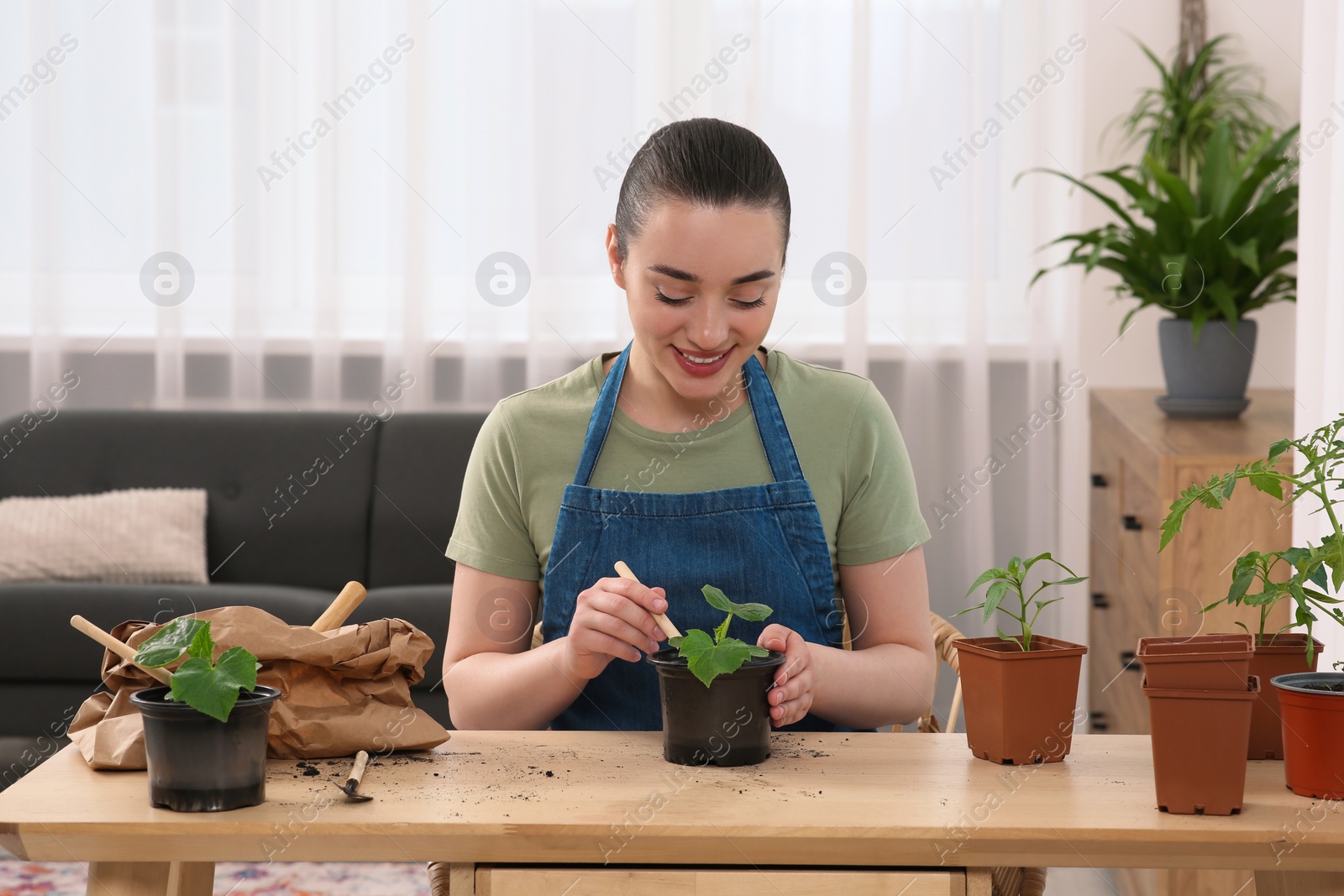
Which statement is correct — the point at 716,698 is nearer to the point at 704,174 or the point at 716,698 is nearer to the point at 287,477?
the point at 704,174

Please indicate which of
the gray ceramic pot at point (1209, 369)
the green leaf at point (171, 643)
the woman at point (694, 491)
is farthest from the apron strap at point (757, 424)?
the gray ceramic pot at point (1209, 369)

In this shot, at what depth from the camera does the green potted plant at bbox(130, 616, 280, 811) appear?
0.93m

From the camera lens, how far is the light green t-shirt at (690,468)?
1481mm

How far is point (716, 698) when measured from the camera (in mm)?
1056

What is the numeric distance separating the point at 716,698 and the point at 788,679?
0.09 metres

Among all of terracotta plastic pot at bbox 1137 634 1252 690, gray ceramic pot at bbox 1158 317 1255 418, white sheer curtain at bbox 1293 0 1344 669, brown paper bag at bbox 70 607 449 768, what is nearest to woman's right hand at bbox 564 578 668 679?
brown paper bag at bbox 70 607 449 768

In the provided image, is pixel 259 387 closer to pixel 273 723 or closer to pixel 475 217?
pixel 475 217

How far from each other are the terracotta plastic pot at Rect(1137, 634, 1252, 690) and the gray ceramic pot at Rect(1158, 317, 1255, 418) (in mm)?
1702

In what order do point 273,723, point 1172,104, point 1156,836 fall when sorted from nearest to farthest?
point 1156,836
point 273,723
point 1172,104

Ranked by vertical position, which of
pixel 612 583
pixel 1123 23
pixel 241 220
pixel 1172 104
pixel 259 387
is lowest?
pixel 612 583

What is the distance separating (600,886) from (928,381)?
113 inches

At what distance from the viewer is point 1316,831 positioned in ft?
2.95

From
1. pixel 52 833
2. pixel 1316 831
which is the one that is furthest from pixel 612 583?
pixel 1316 831

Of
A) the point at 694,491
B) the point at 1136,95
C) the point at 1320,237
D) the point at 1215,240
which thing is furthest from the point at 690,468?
the point at 1136,95
